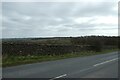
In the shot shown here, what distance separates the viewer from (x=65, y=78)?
34.9ft

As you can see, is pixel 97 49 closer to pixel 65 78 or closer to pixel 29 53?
pixel 29 53

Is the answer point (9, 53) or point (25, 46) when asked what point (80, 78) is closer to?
point (9, 53)

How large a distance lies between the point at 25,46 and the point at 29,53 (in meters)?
1.24

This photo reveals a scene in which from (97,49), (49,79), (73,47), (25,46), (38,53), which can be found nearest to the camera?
(49,79)

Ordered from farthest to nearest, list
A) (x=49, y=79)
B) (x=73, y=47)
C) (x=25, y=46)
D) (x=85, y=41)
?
1. (x=85, y=41)
2. (x=73, y=47)
3. (x=25, y=46)
4. (x=49, y=79)

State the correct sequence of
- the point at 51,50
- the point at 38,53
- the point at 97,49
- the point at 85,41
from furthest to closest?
the point at 85,41 → the point at 97,49 → the point at 51,50 → the point at 38,53

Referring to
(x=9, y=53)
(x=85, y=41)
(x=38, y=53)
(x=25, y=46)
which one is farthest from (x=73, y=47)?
(x=85, y=41)

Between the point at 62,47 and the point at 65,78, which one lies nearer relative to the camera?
the point at 65,78

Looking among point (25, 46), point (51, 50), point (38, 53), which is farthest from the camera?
point (51, 50)

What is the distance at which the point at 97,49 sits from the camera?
5466 cm

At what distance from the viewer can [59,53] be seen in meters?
35.2

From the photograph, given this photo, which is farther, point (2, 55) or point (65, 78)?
point (2, 55)

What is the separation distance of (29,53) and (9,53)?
12.3 ft

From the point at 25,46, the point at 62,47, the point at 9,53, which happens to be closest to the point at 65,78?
the point at 9,53
